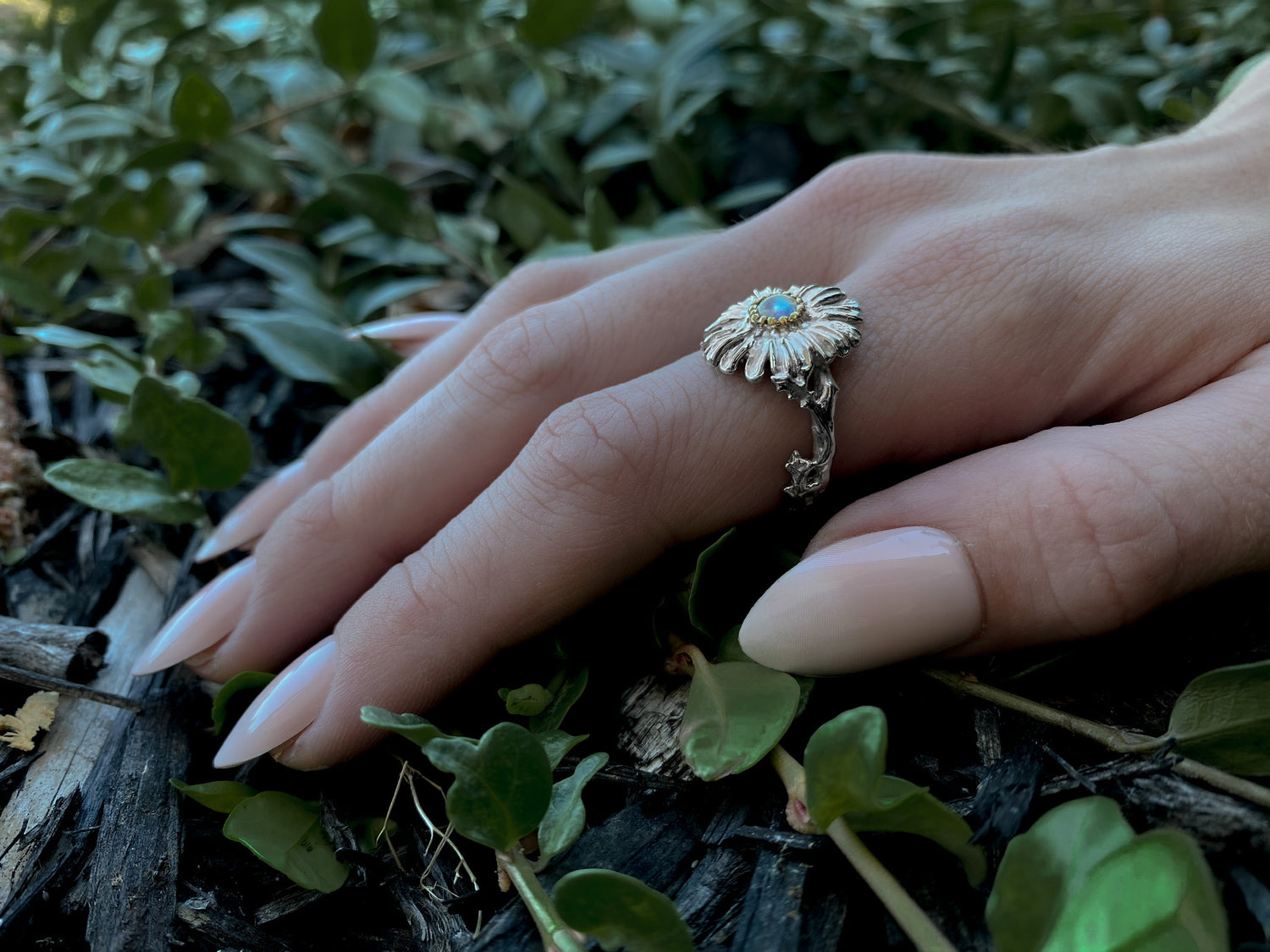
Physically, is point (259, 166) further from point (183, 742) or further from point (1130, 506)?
point (1130, 506)

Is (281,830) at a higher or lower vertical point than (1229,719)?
lower

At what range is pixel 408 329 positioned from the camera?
4.81ft

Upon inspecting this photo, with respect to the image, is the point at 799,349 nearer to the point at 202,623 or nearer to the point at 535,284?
the point at 535,284

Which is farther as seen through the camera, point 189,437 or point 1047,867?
point 189,437

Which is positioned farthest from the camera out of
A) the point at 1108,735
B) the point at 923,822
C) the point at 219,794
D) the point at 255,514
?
the point at 255,514

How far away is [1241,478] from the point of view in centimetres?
79

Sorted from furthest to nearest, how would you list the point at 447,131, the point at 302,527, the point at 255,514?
the point at 447,131 → the point at 255,514 → the point at 302,527

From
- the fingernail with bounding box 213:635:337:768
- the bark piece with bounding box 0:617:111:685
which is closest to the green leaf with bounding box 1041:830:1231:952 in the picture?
the fingernail with bounding box 213:635:337:768

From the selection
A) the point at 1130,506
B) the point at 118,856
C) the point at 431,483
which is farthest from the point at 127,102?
the point at 1130,506

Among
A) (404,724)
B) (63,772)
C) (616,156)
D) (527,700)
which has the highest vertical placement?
(616,156)

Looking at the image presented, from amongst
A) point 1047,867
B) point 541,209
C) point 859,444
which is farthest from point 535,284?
point 1047,867

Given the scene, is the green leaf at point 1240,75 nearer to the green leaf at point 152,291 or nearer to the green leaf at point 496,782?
the green leaf at point 496,782

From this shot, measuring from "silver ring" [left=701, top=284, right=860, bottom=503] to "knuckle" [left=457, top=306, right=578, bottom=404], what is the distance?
0.72 ft

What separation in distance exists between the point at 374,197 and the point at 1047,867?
1.43 meters
